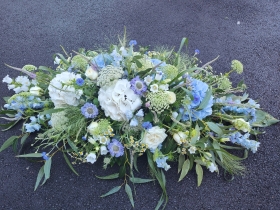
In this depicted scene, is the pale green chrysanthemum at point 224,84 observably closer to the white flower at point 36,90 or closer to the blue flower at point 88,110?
the blue flower at point 88,110

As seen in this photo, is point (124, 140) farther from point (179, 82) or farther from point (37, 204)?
point (37, 204)

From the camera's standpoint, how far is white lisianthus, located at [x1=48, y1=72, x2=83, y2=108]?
4.03 ft

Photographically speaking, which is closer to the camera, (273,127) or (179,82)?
(179,82)

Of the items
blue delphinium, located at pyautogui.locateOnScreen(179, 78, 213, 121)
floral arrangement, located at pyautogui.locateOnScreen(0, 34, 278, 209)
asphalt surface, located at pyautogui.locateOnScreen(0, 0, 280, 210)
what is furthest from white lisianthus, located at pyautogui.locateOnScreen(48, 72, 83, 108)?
blue delphinium, located at pyautogui.locateOnScreen(179, 78, 213, 121)

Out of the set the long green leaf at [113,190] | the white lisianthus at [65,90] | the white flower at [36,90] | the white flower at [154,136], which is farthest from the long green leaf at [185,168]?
the white flower at [36,90]

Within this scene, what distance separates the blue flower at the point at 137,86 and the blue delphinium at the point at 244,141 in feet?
1.54

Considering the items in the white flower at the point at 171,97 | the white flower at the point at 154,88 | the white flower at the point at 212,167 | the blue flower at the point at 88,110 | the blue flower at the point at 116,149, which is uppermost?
the white flower at the point at 154,88

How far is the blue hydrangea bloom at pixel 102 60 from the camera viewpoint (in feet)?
4.17

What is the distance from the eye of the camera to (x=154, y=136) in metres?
1.22

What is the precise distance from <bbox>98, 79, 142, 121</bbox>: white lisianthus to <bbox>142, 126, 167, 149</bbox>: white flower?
111 millimetres

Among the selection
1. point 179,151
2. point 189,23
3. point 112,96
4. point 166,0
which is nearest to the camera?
point 112,96

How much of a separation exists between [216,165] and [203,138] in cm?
17

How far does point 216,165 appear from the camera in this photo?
1348 mm

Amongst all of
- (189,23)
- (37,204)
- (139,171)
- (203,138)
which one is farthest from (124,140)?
(189,23)
